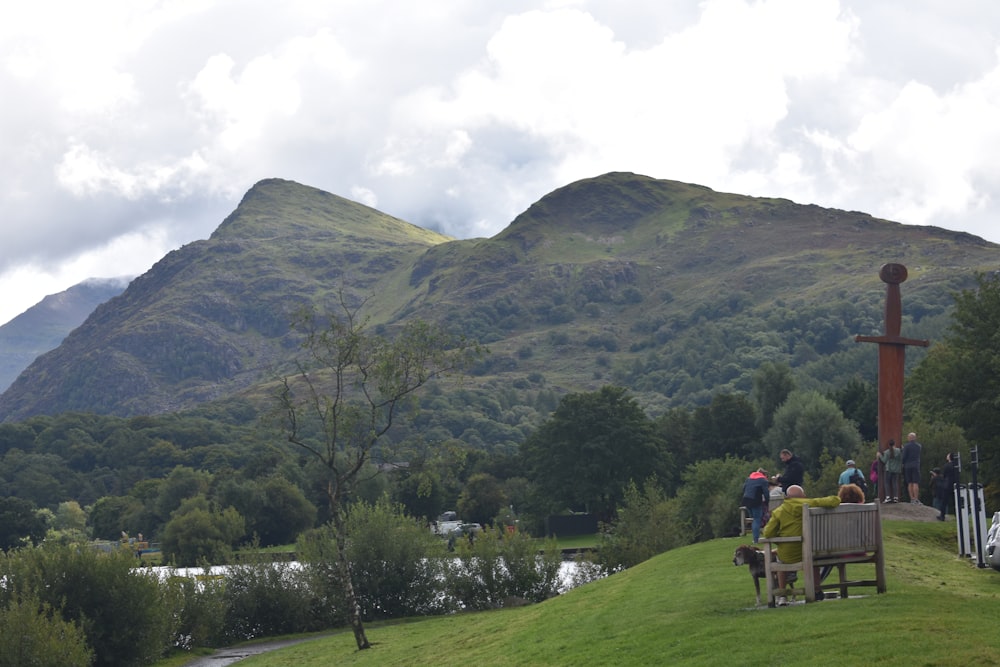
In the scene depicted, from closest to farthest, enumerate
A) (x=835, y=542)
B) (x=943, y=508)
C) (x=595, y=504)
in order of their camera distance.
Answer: (x=835, y=542), (x=943, y=508), (x=595, y=504)

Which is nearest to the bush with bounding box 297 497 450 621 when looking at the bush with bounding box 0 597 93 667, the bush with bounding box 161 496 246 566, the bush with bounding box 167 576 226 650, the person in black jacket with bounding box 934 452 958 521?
the bush with bounding box 167 576 226 650

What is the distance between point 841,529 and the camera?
19.3 m

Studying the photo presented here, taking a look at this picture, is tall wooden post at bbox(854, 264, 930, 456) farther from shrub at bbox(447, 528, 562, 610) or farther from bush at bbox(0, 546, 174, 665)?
bush at bbox(0, 546, 174, 665)

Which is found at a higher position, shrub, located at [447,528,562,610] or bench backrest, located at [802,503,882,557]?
bench backrest, located at [802,503,882,557]

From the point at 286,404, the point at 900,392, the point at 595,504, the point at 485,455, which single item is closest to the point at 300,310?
the point at 286,404

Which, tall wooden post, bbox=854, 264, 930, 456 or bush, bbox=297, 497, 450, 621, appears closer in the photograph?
tall wooden post, bbox=854, 264, 930, 456

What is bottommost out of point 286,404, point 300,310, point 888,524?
point 888,524

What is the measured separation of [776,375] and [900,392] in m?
84.5

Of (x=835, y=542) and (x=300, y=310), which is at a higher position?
(x=300, y=310)

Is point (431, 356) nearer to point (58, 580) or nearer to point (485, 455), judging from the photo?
point (58, 580)

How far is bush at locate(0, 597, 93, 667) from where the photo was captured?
50906 mm

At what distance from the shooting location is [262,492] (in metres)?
132

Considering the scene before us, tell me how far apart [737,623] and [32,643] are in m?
41.3

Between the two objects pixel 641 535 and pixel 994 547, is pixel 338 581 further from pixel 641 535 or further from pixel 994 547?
pixel 994 547
